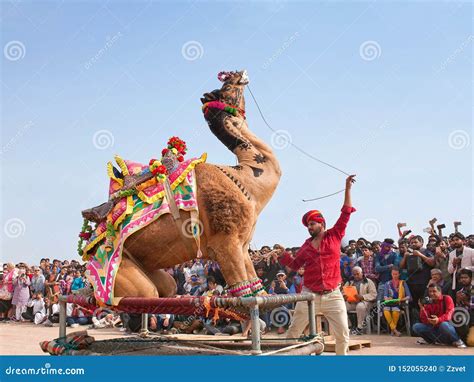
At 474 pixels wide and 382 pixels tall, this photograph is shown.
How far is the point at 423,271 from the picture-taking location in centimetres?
1100

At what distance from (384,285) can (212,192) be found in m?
7.73

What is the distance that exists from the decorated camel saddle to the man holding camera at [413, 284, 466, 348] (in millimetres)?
6189

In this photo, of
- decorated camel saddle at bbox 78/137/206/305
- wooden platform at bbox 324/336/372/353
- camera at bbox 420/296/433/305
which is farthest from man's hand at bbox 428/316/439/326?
decorated camel saddle at bbox 78/137/206/305

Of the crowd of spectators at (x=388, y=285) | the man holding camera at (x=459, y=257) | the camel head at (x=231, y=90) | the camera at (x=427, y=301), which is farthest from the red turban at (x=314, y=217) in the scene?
the man holding camera at (x=459, y=257)

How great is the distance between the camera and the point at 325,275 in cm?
567

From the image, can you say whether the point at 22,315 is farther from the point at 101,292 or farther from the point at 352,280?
the point at 101,292

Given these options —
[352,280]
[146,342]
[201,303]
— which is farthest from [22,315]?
[201,303]

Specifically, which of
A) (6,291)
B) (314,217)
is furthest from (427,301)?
(6,291)

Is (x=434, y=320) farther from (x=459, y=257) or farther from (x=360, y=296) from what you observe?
(x=360, y=296)

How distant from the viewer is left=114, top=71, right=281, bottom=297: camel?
461 centimetres

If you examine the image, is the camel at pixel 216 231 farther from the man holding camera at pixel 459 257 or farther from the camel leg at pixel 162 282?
the man holding camera at pixel 459 257

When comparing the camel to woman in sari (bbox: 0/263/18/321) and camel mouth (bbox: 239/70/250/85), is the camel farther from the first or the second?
woman in sari (bbox: 0/263/18/321)

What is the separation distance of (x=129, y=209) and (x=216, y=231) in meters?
0.74

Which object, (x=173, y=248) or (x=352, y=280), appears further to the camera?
(x=352, y=280)
